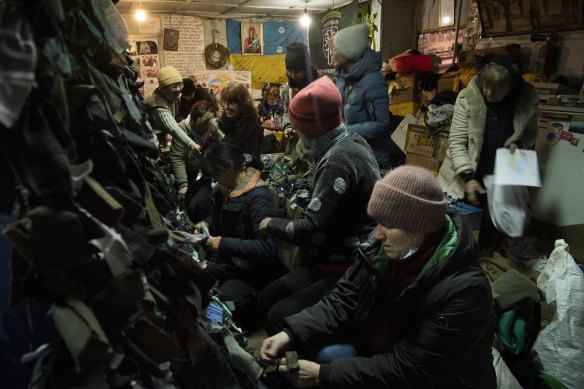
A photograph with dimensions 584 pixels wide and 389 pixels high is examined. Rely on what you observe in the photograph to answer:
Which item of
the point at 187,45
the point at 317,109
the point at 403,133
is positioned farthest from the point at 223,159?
the point at 187,45

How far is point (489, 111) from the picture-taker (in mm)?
2621

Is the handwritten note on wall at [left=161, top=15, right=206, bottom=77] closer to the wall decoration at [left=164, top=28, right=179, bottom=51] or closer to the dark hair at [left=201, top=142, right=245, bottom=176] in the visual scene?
the wall decoration at [left=164, top=28, right=179, bottom=51]

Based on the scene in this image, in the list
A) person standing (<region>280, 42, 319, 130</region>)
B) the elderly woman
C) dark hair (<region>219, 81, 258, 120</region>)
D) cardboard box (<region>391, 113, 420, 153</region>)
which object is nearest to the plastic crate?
cardboard box (<region>391, 113, 420, 153</region>)

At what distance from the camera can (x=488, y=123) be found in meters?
2.64

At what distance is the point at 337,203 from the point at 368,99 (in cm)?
133

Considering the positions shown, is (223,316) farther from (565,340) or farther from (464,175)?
(464,175)

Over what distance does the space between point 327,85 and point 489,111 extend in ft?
4.60

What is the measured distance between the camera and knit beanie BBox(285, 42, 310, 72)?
9.88 feet

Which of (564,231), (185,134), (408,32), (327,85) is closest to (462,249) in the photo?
(327,85)

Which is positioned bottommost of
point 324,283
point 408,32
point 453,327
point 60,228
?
point 324,283

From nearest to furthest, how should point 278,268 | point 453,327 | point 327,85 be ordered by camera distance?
1. point 453,327
2. point 327,85
3. point 278,268

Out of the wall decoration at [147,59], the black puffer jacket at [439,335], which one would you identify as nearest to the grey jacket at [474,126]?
the black puffer jacket at [439,335]

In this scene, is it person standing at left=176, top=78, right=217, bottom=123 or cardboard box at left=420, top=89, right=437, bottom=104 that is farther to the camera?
person standing at left=176, top=78, right=217, bottom=123

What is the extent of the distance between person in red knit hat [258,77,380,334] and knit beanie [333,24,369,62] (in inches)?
41.8
